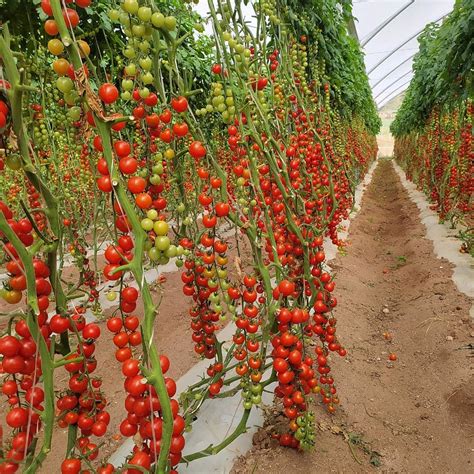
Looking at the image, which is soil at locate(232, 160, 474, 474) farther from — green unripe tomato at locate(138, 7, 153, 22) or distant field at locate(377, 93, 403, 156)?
distant field at locate(377, 93, 403, 156)

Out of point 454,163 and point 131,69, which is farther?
point 454,163

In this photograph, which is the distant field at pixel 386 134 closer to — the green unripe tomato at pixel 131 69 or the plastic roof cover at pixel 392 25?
the plastic roof cover at pixel 392 25

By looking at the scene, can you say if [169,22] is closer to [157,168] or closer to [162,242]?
[157,168]

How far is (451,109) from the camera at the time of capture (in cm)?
518

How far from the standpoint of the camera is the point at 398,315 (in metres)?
3.21

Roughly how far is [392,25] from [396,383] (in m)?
12.6

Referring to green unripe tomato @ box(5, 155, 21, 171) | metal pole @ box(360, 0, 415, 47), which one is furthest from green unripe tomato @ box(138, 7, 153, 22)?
metal pole @ box(360, 0, 415, 47)

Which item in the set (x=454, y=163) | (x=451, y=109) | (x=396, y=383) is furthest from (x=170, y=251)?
(x=451, y=109)

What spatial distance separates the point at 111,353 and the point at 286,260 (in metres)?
1.90

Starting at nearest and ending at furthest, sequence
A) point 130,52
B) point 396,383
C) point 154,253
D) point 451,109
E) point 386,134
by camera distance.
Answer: point 154,253, point 130,52, point 396,383, point 451,109, point 386,134

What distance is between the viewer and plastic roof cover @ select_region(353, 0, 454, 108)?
1062 cm

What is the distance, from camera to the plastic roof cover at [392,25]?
10.6 meters

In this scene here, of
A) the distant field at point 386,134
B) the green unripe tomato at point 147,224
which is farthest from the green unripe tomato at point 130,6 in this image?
the distant field at point 386,134

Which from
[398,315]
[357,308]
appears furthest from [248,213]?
[398,315]
